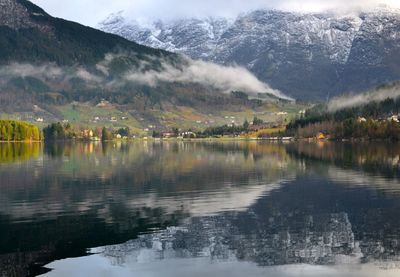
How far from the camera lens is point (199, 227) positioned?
2111 inches

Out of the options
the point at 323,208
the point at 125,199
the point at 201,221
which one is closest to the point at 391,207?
the point at 323,208

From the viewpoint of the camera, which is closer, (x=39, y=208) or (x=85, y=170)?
(x=39, y=208)

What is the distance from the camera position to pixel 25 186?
85.8 meters

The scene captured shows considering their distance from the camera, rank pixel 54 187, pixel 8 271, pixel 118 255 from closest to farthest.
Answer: pixel 8 271 → pixel 118 255 → pixel 54 187

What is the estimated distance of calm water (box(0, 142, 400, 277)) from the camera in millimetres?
41250

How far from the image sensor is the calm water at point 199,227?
41250mm

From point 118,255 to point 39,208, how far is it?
2302 centimetres

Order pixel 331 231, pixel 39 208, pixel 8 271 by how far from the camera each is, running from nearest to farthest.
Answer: pixel 8 271
pixel 331 231
pixel 39 208

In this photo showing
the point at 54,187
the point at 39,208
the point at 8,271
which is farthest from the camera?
the point at 54,187

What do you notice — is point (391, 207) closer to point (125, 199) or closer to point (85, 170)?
point (125, 199)

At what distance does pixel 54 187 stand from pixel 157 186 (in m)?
14.6

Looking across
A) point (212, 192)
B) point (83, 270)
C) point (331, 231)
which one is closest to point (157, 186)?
point (212, 192)

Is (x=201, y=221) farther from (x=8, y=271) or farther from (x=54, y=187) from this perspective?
(x=54, y=187)

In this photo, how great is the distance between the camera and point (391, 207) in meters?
64.4
